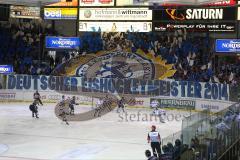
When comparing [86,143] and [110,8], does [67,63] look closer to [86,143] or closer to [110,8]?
[110,8]

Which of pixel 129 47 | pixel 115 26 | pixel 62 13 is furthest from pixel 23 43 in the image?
pixel 129 47

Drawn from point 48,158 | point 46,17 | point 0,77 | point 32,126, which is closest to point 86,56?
point 46,17

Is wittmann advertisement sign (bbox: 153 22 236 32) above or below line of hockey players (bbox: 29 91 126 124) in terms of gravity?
above

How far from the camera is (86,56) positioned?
122ft

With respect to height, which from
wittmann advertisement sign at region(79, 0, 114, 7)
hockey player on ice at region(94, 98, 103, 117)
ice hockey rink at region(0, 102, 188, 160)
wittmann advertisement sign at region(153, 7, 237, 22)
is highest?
wittmann advertisement sign at region(79, 0, 114, 7)

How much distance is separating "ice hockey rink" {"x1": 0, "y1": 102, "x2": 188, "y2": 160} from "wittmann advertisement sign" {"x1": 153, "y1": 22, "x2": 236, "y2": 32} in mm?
5985

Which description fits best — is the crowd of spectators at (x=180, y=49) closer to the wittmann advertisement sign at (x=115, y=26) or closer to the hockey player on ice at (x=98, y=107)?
the wittmann advertisement sign at (x=115, y=26)

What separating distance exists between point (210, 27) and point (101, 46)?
8647mm

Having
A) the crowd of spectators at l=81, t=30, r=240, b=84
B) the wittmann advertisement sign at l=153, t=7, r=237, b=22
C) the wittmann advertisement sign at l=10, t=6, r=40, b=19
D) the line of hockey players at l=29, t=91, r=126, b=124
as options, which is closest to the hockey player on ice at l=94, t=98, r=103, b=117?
the line of hockey players at l=29, t=91, r=126, b=124

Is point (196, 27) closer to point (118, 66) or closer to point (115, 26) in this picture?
point (115, 26)

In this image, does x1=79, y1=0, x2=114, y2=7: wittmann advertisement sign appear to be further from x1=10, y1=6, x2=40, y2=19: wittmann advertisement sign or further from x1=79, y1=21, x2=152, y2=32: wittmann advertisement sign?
x1=10, y1=6, x2=40, y2=19: wittmann advertisement sign

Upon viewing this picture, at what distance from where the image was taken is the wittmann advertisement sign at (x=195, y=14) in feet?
102

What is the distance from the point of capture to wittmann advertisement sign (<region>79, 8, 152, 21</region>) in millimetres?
33969

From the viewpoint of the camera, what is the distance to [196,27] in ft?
106
